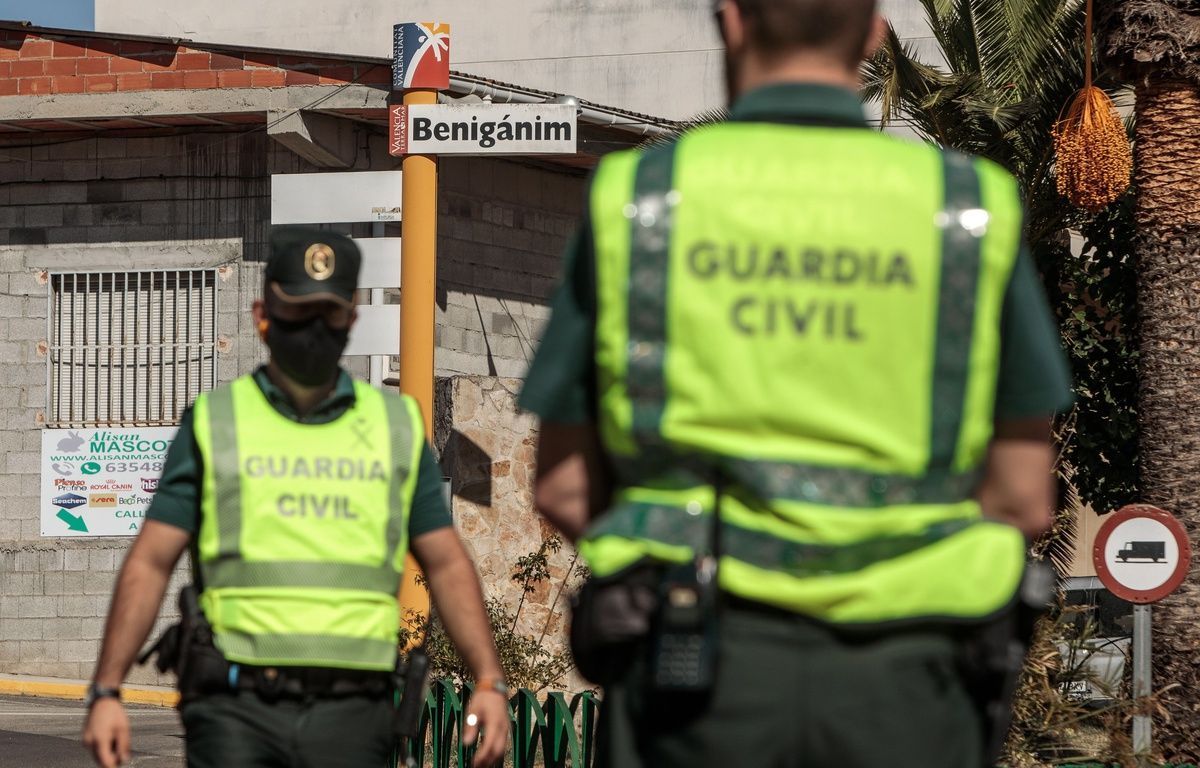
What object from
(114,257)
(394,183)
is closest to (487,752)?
(394,183)

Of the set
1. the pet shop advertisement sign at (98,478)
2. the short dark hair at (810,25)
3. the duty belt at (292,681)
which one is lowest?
the pet shop advertisement sign at (98,478)

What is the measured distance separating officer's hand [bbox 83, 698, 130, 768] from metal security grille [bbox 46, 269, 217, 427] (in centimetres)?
1450

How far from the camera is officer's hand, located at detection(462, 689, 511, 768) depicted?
4.05m

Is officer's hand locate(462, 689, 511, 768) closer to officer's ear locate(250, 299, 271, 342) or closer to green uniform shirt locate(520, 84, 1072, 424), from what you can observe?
officer's ear locate(250, 299, 271, 342)

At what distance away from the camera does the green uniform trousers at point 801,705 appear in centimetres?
222

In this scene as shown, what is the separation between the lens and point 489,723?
13.3ft

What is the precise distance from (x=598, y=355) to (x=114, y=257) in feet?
54.9

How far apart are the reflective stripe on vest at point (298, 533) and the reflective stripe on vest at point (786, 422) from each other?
6.34ft

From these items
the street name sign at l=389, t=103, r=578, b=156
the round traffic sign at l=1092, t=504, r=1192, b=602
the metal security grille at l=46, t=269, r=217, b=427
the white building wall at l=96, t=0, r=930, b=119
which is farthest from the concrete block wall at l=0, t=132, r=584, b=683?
the round traffic sign at l=1092, t=504, r=1192, b=602

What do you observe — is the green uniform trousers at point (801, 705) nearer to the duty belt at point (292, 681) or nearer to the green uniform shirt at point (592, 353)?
the green uniform shirt at point (592, 353)

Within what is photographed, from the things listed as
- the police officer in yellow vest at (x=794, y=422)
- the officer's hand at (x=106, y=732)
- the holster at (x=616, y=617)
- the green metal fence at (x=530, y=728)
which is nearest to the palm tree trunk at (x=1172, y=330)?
the green metal fence at (x=530, y=728)

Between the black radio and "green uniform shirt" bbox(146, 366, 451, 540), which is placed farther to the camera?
"green uniform shirt" bbox(146, 366, 451, 540)

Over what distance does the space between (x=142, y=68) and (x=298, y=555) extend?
47.3 feet

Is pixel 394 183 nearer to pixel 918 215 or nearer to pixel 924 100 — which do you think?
pixel 924 100
